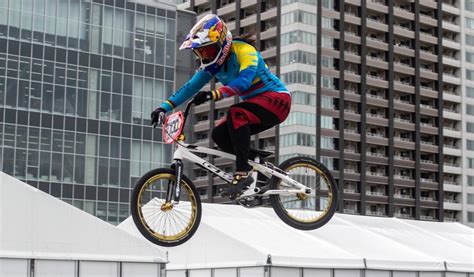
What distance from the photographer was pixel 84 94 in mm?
88688

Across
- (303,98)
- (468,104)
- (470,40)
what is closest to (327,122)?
(303,98)

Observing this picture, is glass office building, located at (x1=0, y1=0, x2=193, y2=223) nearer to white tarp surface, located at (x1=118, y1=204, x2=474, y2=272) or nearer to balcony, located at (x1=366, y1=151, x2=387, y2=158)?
white tarp surface, located at (x1=118, y1=204, x2=474, y2=272)

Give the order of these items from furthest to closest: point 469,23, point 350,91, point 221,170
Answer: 1. point 469,23
2. point 350,91
3. point 221,170

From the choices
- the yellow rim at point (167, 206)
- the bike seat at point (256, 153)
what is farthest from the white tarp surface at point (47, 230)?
the bike seat at point (256, 153)

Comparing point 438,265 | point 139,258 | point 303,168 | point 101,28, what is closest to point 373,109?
point 101,28

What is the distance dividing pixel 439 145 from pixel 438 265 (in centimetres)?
11817

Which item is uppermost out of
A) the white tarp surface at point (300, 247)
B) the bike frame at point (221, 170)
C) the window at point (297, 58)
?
the window at point (297, 58)

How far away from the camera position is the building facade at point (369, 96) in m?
143

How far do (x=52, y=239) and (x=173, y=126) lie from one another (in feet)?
84.0

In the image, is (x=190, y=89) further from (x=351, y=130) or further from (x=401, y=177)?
(x=401, y=177)

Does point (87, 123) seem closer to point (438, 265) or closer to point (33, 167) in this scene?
point (33, 167)

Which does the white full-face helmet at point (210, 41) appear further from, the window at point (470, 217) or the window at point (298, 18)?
the window at point (470, 217)

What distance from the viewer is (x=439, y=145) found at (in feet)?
540

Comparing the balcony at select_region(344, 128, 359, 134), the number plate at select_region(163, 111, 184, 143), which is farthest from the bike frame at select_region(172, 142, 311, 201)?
the balcony at select_region(344, 128, 359, 134)
